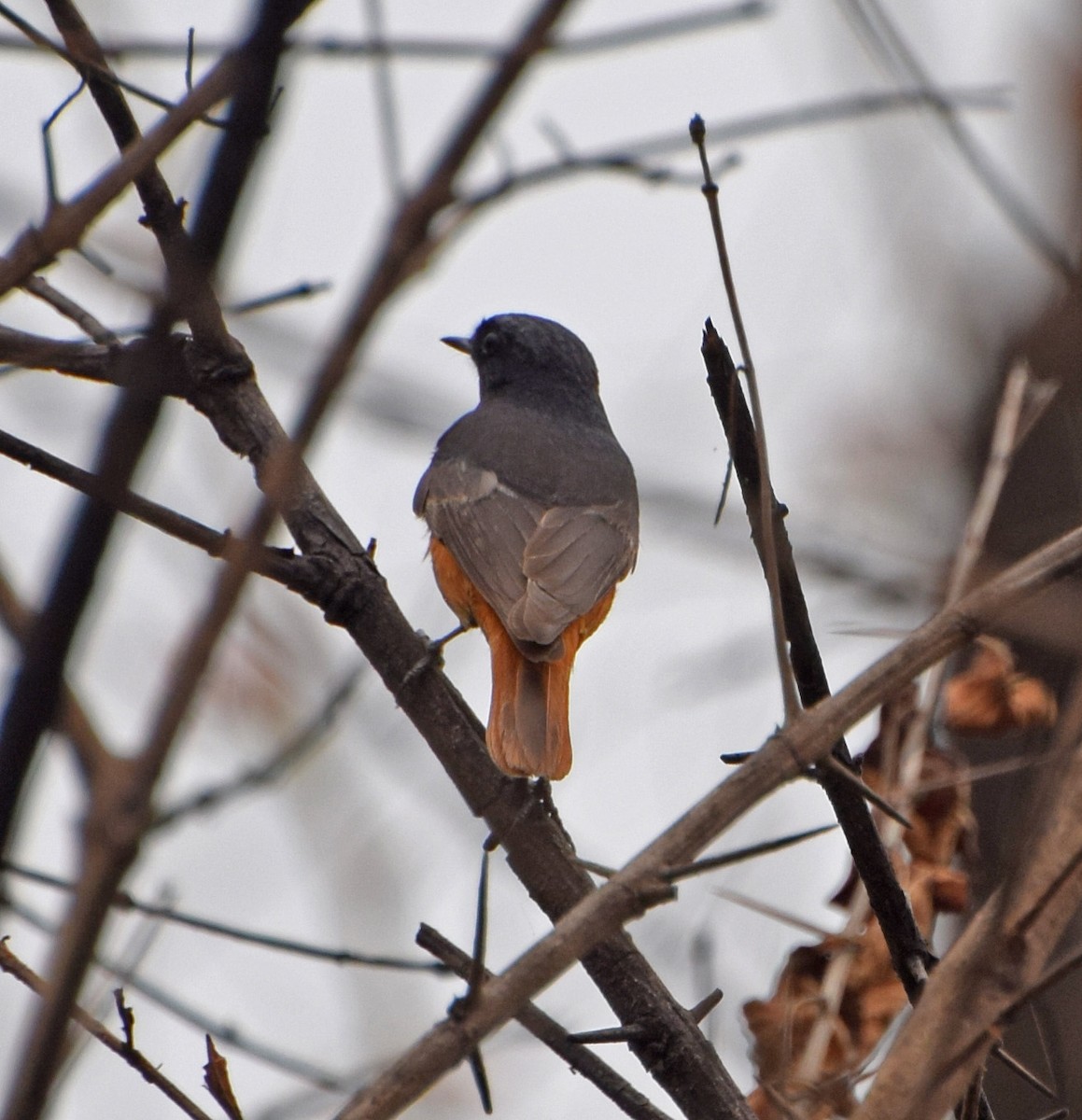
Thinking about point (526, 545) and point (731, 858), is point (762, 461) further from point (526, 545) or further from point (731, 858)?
point (526, 545)

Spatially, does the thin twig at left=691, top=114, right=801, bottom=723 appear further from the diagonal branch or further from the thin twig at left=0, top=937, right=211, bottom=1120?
the thin twig at left=0, top=937, right=211, bottom=1120

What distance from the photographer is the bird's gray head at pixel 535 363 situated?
693 centimetres

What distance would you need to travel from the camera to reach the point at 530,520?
5.62 meters

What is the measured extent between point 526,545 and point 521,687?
3.58 feet

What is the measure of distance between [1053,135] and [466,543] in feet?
13.6

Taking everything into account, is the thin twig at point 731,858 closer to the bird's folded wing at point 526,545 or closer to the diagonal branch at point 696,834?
the diagonal branch at point 696,834

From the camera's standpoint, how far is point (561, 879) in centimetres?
314

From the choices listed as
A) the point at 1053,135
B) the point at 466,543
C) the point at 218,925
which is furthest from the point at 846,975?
the point at 1053,135

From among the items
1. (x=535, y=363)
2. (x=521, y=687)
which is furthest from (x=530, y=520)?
(x=535, y=363)

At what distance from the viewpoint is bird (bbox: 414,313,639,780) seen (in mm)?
4379

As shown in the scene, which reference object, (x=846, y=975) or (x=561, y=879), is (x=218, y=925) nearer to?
(x=561, y=879)

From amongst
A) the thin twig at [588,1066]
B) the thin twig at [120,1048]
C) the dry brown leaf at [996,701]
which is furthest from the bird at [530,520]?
the thin twig at [120,1048]

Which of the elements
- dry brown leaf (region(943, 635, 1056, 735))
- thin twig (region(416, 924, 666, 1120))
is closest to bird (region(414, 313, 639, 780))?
dry brown leaf (region(943, 635, 1056, 735))

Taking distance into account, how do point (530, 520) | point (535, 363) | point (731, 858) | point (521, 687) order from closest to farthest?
point (731, 858), point (521, 687), point (530, 520), point (535, 363)
